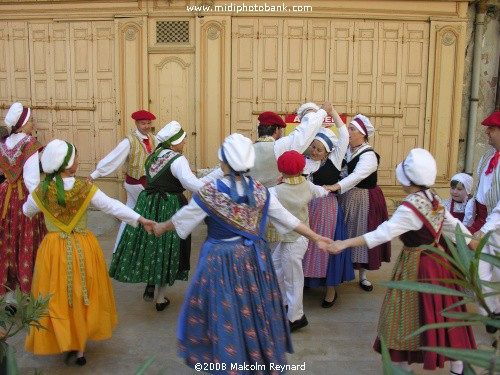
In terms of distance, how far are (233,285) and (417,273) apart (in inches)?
41.8

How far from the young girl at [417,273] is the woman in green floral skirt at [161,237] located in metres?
1.66

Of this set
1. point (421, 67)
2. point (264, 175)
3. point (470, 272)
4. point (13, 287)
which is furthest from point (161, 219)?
point (421, 67)

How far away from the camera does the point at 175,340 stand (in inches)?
139

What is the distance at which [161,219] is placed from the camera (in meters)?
3.93

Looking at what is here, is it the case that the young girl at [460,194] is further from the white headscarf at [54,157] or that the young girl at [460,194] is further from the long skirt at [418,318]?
the white headscarf at [54,157]

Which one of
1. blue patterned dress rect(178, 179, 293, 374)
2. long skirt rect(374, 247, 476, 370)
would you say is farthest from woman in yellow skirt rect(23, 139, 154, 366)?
long skirt rect(374, 247, 476, 370)

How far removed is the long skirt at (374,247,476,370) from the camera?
8.64 feet

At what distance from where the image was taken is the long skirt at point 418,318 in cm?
263

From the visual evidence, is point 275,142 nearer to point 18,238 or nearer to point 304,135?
point 304,135

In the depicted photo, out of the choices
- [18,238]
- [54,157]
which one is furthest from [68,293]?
[18,238]

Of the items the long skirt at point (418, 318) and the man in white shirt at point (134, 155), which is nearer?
the long skirt at point (418, 318)

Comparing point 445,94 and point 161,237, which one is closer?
point 161,237

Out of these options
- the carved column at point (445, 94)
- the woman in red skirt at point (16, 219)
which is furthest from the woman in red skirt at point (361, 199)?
the carved column at point (445, 94)

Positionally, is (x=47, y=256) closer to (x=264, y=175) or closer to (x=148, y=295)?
(x=148, y=295)
